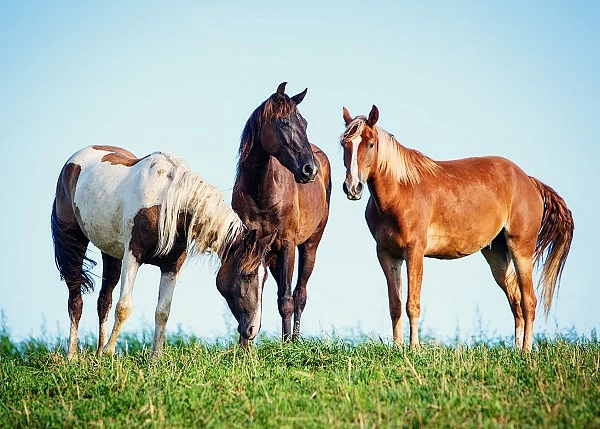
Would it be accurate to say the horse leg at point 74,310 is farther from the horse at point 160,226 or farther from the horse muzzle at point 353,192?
the horse muzzle at point 353,192

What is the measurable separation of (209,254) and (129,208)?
96 centimetres

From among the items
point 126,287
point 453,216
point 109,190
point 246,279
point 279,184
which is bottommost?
point 126,287

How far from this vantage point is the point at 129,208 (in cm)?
833

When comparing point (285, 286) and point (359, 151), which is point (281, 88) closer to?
point (359, 151)

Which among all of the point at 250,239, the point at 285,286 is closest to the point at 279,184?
the point at 285,286

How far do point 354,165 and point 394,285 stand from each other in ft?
4.66

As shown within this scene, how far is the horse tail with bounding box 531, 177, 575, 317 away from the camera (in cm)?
993

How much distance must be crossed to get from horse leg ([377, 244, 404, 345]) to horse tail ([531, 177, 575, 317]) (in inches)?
82.8

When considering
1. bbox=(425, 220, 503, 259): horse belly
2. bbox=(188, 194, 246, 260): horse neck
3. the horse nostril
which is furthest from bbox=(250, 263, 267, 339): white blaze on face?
bbox=(425, 220, 503, 259): horse belly

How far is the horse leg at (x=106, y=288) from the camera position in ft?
30.7

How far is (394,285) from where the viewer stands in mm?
8750

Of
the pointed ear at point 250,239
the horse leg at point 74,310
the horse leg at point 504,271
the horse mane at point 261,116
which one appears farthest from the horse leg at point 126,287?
the horse leg at point 504,271

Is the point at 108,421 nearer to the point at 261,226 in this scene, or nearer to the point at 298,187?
the point at 261,226

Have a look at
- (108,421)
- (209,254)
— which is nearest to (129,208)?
(209,254)
